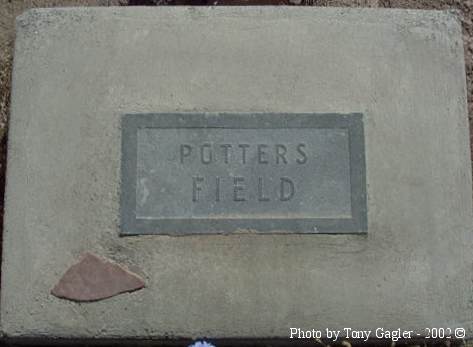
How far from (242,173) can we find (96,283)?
0.66m

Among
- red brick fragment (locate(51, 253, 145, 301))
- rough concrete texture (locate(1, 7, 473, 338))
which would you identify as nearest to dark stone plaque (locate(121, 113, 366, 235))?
rough concrete texture (locate(1, 7, 473, 338))

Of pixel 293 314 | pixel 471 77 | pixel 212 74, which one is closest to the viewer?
pixel 293 314

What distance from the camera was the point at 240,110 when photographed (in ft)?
8.32

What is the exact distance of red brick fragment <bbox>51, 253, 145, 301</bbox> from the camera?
2404 millimetres

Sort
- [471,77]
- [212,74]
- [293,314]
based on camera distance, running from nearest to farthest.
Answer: [293,314], [212,74], [471,77]

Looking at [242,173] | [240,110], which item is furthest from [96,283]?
[240,110]

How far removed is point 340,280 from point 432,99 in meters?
0.79

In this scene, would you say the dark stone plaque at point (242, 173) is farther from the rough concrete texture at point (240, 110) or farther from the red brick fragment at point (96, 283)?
the red brick fragment at point (96, 283)

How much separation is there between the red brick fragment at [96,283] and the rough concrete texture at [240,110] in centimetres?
3

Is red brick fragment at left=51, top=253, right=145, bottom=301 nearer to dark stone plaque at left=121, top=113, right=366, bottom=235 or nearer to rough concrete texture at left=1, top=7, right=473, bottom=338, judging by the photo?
rough concrete texture at left=1, top=7, right=473, bottom=338

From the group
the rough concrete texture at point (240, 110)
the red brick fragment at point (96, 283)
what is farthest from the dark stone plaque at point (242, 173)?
the red brick fragment at point (96, 283)

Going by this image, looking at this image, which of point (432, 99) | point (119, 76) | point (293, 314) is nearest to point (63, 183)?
point (119, 76)

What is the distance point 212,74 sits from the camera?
2.55 metres

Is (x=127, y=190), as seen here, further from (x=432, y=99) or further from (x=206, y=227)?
(x=432, y=99)
